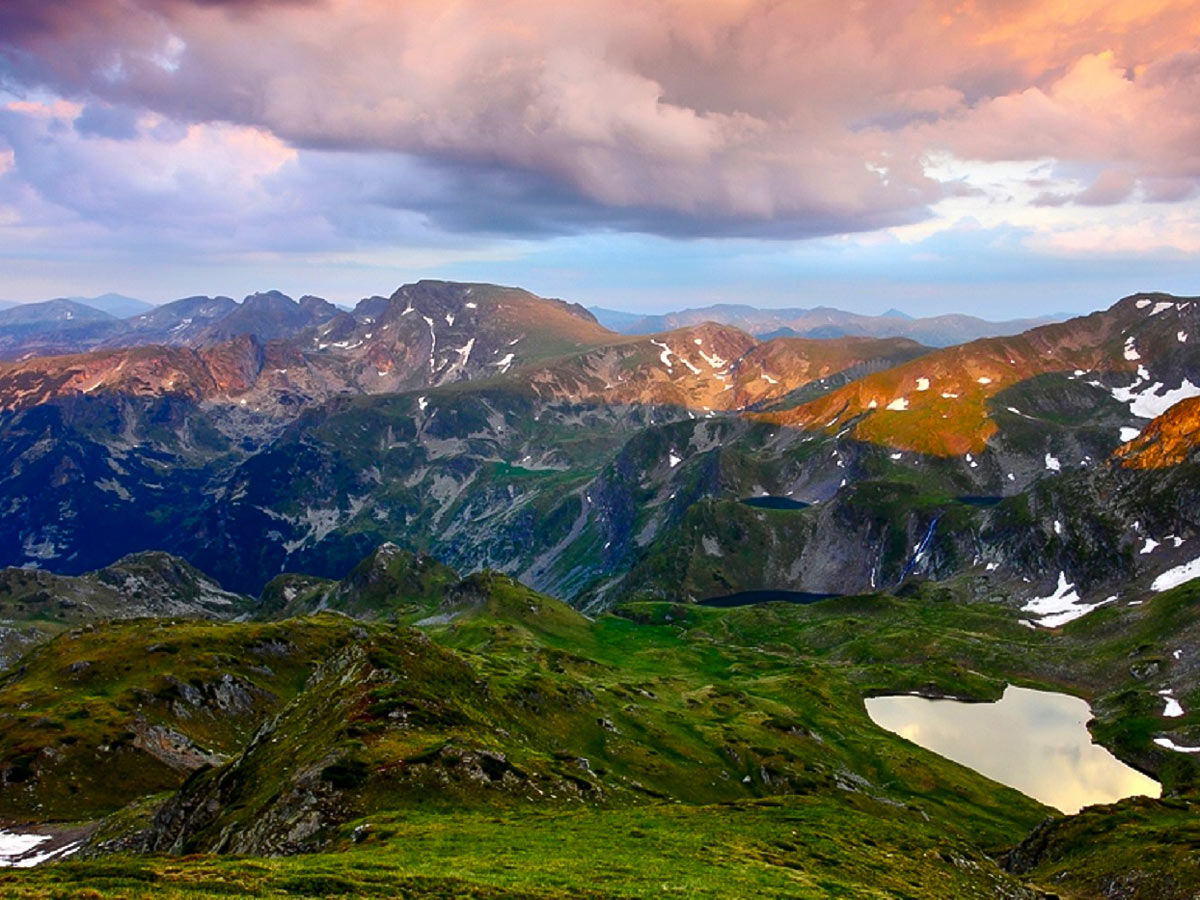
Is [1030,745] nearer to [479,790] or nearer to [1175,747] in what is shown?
[1175,747]

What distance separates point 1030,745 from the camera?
17112 cm

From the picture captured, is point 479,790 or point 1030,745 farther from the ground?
point 479,790

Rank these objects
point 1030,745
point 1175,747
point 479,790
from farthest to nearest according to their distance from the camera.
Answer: point 1030,745 < point 1175,747 < point 479,790

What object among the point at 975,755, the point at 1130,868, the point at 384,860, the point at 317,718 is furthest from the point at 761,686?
the point at 384,860

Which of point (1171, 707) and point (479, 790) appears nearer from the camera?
point (479, 790)

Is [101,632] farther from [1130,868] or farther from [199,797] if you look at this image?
[1130,868]

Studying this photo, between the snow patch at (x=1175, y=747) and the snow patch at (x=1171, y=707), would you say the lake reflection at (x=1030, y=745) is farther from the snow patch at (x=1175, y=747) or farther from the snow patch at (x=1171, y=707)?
the snow patch at (x=1171, y=707)

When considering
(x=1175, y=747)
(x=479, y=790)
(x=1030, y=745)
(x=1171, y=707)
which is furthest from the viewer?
(x=1171, y=707)

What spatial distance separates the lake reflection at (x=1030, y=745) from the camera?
147 m

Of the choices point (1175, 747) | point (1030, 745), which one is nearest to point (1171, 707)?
point (1175, 747)

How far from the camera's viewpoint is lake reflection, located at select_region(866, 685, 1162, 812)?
146875 mm

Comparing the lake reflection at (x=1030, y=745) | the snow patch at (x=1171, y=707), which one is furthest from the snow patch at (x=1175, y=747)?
the snow patch at (x=1171, y=707)

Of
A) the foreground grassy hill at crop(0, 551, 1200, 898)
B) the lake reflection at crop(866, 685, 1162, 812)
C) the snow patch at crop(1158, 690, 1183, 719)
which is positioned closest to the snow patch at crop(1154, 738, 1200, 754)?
the foreground grassy hill at crop(0, 551, 1200, 898)

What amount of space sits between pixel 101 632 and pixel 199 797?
117396 mm
